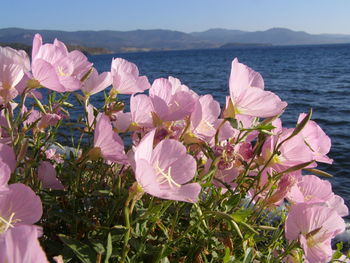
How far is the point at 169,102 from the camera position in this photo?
32.7 inches

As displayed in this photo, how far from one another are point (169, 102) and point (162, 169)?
0.16m

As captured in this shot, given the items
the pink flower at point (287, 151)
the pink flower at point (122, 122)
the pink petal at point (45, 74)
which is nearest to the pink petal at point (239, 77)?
the pink flower at point (287, 151)

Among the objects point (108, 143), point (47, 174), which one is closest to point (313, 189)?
point (108, 143)

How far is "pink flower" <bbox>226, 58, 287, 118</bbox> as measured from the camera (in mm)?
839

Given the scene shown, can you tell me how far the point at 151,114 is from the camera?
2.72 ft

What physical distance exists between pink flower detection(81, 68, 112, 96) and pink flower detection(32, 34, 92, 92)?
23 mm

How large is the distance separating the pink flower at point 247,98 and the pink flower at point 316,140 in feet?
0.37

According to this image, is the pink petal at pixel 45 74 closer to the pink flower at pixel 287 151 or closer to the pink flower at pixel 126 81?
the pink flower at pixel 126 81

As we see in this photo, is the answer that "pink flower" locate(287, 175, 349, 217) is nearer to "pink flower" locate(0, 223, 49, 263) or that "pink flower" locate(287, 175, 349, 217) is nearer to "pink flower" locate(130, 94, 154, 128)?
"pink flower" locate(130, 94, 154, 128)

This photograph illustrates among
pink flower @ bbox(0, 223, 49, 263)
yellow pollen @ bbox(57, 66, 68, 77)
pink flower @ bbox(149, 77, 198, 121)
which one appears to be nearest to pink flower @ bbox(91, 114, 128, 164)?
pink flower @ bbox(149, 77, 198, 121)

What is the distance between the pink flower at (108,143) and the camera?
0.74 metres

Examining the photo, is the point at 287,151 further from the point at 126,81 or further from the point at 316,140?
the point at 126,81

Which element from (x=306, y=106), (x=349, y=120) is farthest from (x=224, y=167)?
(x=306, y=106)

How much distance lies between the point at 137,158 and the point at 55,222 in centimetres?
39
